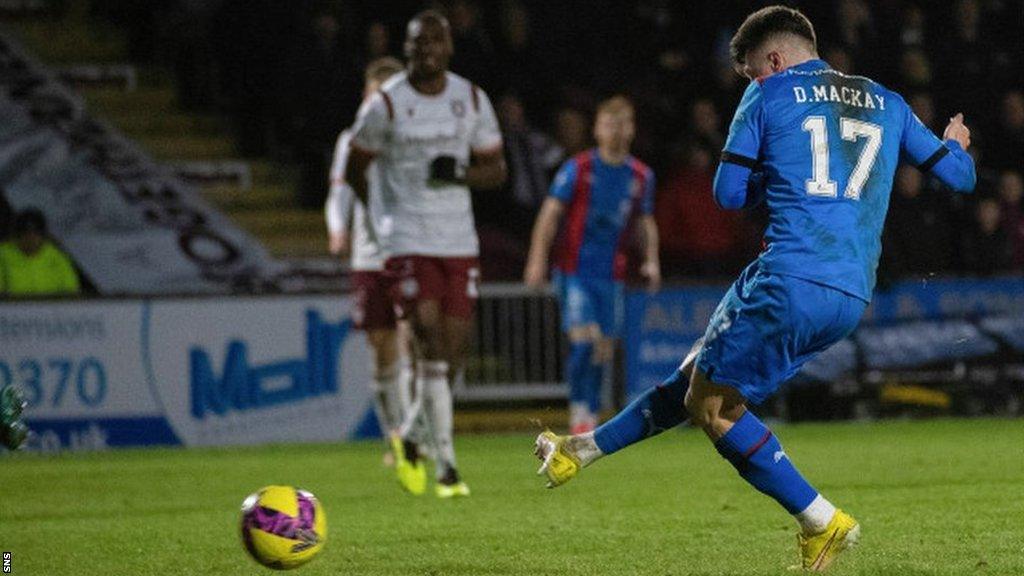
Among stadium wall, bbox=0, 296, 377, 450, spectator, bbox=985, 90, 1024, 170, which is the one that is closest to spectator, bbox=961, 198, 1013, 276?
spectator, bbox=985, 90, 1024, 170

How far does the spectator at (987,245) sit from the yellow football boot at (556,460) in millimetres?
11119

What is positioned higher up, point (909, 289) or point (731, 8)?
point (731, 8)

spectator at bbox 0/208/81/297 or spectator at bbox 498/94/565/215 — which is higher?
spectator at bbox 498/94/565/215

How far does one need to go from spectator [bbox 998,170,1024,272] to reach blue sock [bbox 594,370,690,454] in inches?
446

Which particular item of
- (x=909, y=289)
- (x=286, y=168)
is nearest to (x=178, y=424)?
(x=286, y=168)

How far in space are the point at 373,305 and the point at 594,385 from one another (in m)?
2.63

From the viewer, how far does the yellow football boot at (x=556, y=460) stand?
8062 mm

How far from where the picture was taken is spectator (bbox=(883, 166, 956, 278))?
1858 cm

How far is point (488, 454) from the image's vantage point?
14812 mm

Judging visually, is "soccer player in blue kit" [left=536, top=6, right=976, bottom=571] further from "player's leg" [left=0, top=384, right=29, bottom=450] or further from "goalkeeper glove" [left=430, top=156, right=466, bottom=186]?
"goalkeeper glove" [left=430, top=156, right=466, bottom=186]

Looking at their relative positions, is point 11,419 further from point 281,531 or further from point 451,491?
point 451,491

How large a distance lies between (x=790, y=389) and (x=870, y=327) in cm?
88

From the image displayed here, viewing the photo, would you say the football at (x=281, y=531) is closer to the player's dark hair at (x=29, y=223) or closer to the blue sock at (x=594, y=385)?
the blue sock at (x=594, y=385)

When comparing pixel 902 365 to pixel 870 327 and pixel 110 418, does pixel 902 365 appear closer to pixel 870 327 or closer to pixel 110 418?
pixel 870 327
